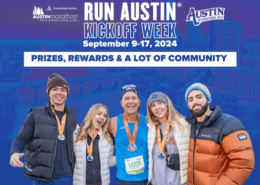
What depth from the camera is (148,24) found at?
712 centimetres

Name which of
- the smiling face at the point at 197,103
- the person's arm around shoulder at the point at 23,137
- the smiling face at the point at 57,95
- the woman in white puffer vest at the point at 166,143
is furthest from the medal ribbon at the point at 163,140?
the person's arm around shoulder at the point at 23,137

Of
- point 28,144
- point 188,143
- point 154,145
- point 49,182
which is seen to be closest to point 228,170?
point 188,143

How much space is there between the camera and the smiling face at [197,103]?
254cm

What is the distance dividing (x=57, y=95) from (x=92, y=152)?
34.7 inches

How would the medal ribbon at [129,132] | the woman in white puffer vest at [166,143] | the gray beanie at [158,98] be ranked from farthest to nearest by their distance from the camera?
the medal ribbon at [129,132], the gray beanie at [158,98], the woman in white puffer vest at [166,143]

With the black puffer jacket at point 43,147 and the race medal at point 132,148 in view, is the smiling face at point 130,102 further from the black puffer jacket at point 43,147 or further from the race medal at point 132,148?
the black puffer jacket at point 43,147

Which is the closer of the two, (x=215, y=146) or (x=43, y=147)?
(x=215, y=146)

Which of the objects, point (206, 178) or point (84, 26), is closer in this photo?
point (206, 178)

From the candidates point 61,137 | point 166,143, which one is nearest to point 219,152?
point 166,143

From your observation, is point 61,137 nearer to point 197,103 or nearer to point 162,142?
point 162,142

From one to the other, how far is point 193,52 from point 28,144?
18.5ft

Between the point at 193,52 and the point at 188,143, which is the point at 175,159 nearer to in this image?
the point at 188,143

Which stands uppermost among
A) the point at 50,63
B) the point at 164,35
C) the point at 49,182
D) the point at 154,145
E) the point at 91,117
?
the point at 164,35

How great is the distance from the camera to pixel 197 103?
2.57 m
